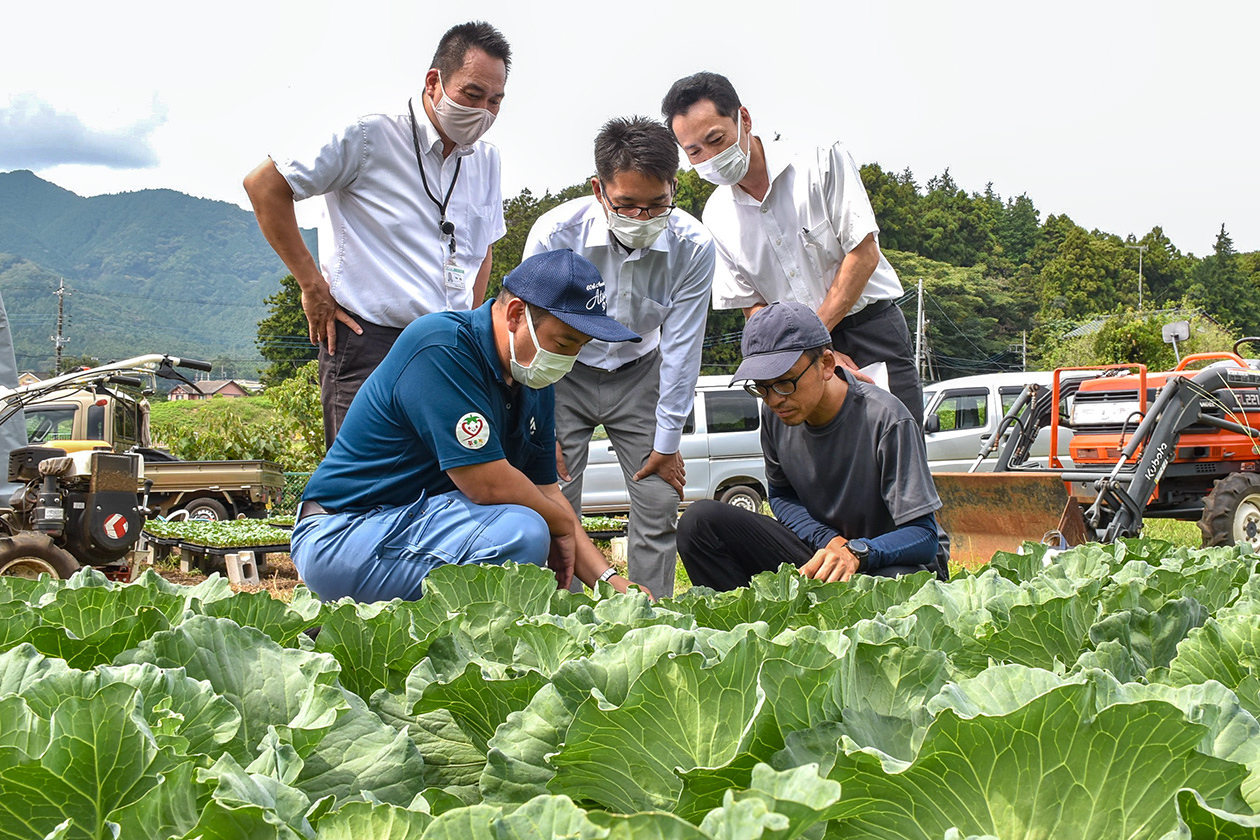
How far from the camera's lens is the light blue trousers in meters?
3.12

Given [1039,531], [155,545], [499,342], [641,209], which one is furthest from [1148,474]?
[155,545]

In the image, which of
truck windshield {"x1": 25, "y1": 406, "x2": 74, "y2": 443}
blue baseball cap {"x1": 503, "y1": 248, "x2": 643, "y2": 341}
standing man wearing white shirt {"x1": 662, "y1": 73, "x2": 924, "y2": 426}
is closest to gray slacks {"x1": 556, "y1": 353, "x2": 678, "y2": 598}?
standing man wearing white shirt {"x1": 662, "y1": 73, "x2": 924, "y2": 426}

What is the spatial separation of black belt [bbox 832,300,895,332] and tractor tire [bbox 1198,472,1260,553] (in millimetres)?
4592

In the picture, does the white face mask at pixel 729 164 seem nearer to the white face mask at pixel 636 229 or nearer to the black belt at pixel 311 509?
the white face mask at pixel 636 229

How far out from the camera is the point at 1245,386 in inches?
351

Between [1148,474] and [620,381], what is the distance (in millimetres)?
4579

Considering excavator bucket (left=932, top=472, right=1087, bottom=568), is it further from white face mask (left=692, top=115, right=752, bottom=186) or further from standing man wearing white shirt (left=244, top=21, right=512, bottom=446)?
standing man wearing white shirt (left=244, top=21, right=512, bottom=446)

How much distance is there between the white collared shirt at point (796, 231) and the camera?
170 inches

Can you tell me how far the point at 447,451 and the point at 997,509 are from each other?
19.7ft

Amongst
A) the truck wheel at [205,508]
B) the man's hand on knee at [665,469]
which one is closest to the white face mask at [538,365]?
the man's hand on knee at [665,469]

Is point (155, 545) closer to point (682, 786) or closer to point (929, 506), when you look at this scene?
point (929, 506)

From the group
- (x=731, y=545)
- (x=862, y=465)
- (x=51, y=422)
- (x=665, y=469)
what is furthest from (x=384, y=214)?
(x=51, y=422)

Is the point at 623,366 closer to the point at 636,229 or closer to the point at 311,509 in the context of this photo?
the point at 636,229

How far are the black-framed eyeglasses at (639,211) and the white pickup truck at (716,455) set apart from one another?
32.6 feet
